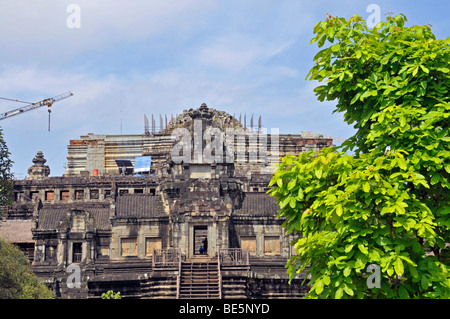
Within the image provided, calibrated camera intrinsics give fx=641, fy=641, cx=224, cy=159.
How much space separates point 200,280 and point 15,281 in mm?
12685

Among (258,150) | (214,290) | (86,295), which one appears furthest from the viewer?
(258,150)

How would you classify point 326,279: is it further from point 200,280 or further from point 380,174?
point 200,280

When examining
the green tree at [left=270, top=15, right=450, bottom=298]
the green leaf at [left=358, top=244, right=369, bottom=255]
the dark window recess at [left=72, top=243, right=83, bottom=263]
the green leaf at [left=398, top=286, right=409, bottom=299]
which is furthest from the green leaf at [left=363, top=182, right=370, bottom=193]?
the dark window recess at [left=72, top=243, right=83, bottom=263]

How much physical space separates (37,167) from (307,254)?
68.8 m

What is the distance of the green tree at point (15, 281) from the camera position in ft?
97.1

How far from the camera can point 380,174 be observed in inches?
744

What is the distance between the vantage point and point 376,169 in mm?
18859

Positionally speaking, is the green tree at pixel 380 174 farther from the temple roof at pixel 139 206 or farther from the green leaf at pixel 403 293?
the temple roof at pixel 139 206

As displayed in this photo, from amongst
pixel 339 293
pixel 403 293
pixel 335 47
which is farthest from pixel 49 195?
pixel 403 293

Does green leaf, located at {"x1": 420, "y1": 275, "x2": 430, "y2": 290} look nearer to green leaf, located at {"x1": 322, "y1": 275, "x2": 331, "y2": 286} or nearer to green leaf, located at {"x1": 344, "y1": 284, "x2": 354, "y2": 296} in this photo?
green leaf, located at {"x1": 344, "y1": 284, "x2": 354, "y2": 296}

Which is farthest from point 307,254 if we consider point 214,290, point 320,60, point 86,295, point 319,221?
point 86,295

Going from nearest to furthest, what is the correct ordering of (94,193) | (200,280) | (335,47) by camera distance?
(335,47), (200,280), (94,193)

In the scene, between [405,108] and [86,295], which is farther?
[86,295]

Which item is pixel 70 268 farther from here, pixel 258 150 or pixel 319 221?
pixel 258 150
